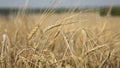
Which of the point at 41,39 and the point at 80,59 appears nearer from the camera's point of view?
the point at 80,59

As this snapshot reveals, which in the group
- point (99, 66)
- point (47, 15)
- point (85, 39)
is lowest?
point (99, 66)

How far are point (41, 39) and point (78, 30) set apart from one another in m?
0.22

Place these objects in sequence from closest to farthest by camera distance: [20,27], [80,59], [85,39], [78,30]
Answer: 1. [80,59]
2. [85,39]
3. [78,30]
4. [20,27]

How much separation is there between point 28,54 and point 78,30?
1.17 feet

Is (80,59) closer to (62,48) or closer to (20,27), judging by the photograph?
(62,48)

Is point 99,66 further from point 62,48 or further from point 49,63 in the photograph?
point 62,48

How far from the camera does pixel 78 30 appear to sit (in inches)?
74.5

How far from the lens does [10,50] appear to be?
1.81 metres

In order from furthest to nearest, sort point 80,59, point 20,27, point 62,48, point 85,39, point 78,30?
point 20,27
point 62,48
point 78,30
point 85,39
point 80,59

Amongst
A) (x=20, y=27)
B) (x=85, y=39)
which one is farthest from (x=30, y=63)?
(x=20, y=27)

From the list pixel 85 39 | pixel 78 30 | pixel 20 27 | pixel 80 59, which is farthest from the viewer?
pixel 20 27

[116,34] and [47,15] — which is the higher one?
[47,15]

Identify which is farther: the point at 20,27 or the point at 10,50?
the point at 20,27

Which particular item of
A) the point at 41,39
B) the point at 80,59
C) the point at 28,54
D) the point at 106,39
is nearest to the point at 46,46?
the point at 41,39
